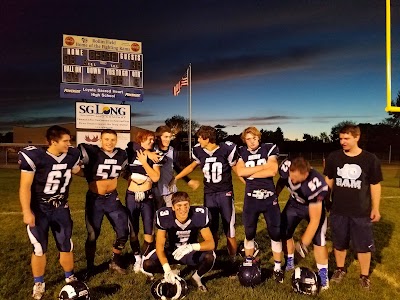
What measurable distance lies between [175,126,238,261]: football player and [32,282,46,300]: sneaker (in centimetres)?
239

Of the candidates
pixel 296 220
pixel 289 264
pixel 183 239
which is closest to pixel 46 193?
pixel 183 239

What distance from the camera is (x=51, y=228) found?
461 centimetres

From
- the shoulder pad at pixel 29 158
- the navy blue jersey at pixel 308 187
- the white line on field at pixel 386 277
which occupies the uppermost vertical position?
the shoulder pad at pixel 29 158

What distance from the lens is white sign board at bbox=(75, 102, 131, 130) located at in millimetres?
20578

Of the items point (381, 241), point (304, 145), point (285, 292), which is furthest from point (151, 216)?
point (304, 145)

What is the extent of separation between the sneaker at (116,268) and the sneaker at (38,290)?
41.3 inches

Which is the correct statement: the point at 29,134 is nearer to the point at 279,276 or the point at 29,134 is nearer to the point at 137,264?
the point at 137,264

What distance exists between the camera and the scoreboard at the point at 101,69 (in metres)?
20.1

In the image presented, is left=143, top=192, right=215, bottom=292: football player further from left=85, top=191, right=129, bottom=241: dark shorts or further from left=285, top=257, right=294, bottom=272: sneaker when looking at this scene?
left=285, top=257, right=294, bottom=272: sneaker

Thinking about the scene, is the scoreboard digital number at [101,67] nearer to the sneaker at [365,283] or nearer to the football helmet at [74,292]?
the football helmet at [74,292]

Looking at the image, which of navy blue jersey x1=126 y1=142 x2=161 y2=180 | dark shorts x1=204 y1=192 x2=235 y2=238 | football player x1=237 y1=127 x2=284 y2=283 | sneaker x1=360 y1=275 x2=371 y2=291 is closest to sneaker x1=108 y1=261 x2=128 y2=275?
navy blue jersey x1=126 y1=142 x2=161 y2=180

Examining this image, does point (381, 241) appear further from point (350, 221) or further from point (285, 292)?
point (285, 292)

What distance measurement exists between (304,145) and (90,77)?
4444cm

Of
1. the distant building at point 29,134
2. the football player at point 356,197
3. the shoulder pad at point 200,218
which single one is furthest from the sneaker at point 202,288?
the distant building at point 29,134
